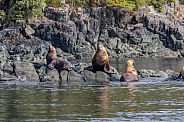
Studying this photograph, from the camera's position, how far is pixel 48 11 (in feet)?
255

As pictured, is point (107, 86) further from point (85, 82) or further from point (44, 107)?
point (44, 107)

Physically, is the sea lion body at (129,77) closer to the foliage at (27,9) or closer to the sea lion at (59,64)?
the sea lion at (59,64)

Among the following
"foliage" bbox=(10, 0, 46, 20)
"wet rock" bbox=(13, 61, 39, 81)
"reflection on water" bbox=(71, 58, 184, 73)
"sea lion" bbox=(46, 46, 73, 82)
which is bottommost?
"reflection on water" bbox=(71, 58, 184, 73)

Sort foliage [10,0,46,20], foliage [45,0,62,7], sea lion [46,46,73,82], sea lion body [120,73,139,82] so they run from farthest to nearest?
foliage [45,0,62,7], foliage [10,0,46,20], sea lion [46,46,73,82], sea lion body [120,73,139,82]

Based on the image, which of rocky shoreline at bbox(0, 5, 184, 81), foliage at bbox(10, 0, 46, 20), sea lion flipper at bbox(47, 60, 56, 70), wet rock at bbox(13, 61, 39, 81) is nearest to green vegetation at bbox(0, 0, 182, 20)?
foliage at bbox(10, 0, 46, 20)

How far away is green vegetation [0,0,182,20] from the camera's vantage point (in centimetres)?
7412

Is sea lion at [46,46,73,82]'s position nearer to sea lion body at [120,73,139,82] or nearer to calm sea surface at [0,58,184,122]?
calm sea surface at [0,58,184,122]

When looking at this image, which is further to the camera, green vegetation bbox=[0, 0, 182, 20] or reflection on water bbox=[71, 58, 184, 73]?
green vegetation bbox=[0, 0, 182, 20]

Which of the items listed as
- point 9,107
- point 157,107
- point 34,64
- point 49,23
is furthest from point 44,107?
point 49,23

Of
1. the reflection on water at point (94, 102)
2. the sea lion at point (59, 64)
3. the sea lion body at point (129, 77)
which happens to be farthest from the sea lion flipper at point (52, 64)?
the sea lion body at point (129, 77)

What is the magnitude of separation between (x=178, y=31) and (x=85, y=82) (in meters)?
50.3

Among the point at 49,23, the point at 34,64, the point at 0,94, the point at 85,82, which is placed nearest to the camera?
the point at 0,94

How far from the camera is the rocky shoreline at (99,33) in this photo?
71.1 meters

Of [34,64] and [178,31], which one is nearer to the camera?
[34,64]
